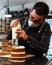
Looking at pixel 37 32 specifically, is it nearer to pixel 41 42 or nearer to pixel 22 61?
pixel 41 42

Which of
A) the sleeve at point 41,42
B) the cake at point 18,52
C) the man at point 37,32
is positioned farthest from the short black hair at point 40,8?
the cake at point 18,52

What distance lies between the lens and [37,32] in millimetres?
1020

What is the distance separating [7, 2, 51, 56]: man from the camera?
36.4 inches

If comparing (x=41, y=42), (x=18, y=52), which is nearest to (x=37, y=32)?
(x=41, y=42)

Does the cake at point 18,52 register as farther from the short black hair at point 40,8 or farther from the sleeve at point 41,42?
the short black hair at point 40,8

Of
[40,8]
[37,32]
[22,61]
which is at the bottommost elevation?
[22,61]

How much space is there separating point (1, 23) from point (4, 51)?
880 mm

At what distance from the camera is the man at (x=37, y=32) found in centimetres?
92

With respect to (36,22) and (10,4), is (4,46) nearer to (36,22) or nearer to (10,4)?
(36,22)

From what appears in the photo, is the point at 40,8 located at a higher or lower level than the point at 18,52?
higher

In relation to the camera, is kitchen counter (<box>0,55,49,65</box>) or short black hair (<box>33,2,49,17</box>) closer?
kitchen counter (<box>0,55,49,65</box>)

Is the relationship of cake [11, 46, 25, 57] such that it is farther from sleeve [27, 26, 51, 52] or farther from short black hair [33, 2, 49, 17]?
short black hair [33, 2, 49, 17]

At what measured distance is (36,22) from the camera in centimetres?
99

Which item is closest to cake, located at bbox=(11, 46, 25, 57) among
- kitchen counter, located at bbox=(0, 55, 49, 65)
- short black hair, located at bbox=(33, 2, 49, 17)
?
kitchen counter, located at bbox=(0, 55, 49, 65)
